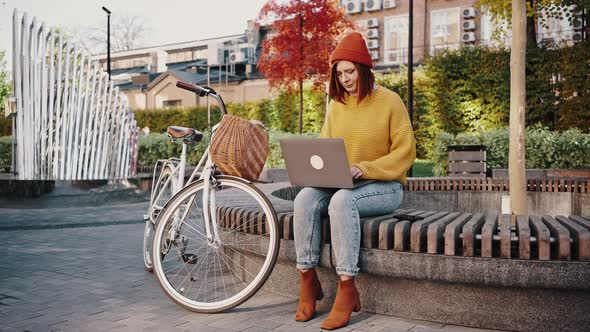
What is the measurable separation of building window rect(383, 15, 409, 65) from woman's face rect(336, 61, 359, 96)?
3480 cm

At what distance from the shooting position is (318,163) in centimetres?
407

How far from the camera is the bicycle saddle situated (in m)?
4.95

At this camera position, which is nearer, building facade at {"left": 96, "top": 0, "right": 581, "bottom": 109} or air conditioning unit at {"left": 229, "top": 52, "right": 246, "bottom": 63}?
building facade at {"left": 96, "top": 0, "right": 581, "bottom": 109}

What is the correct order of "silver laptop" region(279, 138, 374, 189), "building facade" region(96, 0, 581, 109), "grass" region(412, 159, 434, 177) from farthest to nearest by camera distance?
1. "building facade" region(96, 0, 581, 109)
2. "grass" region(412, 159, 434, 177)
3. "silver laptop" region(279, 138, 374, 189)

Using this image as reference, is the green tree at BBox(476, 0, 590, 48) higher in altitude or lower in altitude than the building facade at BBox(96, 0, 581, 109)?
lower

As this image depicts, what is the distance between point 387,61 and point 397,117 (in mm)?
35833

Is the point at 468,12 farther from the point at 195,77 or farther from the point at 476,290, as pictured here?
the point at 476,290

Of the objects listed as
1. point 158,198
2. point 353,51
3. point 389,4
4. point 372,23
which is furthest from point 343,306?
point 372,23

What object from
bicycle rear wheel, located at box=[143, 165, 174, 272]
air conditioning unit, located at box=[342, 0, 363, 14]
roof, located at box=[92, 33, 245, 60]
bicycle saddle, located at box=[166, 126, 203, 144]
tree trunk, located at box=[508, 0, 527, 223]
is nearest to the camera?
bicycle saddle, located at box=[166, 126, 203, 144]

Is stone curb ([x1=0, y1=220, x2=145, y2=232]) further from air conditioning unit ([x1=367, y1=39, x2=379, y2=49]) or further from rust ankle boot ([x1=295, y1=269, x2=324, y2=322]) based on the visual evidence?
air conditioning unit ([x1=367, y1=39, x2=379, y2=49])

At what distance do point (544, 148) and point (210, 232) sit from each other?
10645 mm

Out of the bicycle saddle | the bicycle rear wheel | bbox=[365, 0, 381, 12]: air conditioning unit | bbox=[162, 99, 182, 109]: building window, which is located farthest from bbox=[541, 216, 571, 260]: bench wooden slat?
bbox=[162, 99, 182, 109]: building window

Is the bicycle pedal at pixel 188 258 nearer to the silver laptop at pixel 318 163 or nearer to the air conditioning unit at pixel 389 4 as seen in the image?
the silver laptop at pixel 318 163

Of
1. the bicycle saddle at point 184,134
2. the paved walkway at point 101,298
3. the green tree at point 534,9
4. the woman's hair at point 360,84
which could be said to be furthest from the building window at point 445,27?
the woman's hair at point 360,84
